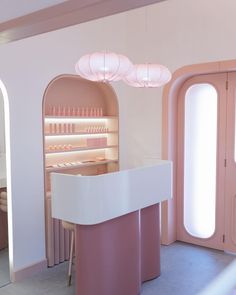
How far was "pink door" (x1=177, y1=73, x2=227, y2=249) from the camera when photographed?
14.8 ft

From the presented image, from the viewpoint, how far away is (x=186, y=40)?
174 inches

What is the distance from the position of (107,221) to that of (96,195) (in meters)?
0.31

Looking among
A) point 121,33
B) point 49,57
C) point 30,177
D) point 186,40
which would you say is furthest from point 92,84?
point 30,177

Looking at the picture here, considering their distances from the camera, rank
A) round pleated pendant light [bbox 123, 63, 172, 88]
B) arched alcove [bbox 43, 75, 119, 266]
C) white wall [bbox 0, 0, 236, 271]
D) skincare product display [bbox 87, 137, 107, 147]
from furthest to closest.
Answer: skincare product display [bbox 87, 137, 107, 147] < arched alcove [bbox 43, 75, 119, 266] < white wall [bbox 0, 0, 236, 271] < round pleated pendant light [bbox 123, 63, 172, 88]

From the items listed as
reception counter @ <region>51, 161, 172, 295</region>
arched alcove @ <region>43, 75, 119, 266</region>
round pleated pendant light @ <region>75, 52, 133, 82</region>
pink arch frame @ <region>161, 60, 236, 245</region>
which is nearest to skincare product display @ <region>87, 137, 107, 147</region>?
arched alcove @ <region>43, 75, 119, 266</region>

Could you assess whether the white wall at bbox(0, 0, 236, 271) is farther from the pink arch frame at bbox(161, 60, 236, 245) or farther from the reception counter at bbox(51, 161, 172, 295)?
the reception counter at bbox(51, 161, 172, 295)

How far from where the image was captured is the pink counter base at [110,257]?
306cm

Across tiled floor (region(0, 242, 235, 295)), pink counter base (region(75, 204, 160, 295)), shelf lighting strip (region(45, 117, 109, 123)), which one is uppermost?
shelf lighting strip (region(45, 117, 109, 123))

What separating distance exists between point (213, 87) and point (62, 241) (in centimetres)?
264

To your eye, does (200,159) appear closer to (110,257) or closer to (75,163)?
(75,163)

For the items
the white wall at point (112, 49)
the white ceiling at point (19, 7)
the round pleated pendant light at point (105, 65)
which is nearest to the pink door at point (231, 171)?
the white wall at point (112, 49)

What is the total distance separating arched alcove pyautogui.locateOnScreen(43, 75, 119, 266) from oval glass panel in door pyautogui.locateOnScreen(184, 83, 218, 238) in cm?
100

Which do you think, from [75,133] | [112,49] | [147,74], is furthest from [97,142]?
[147,74]

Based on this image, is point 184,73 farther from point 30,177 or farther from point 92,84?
point 30,177
